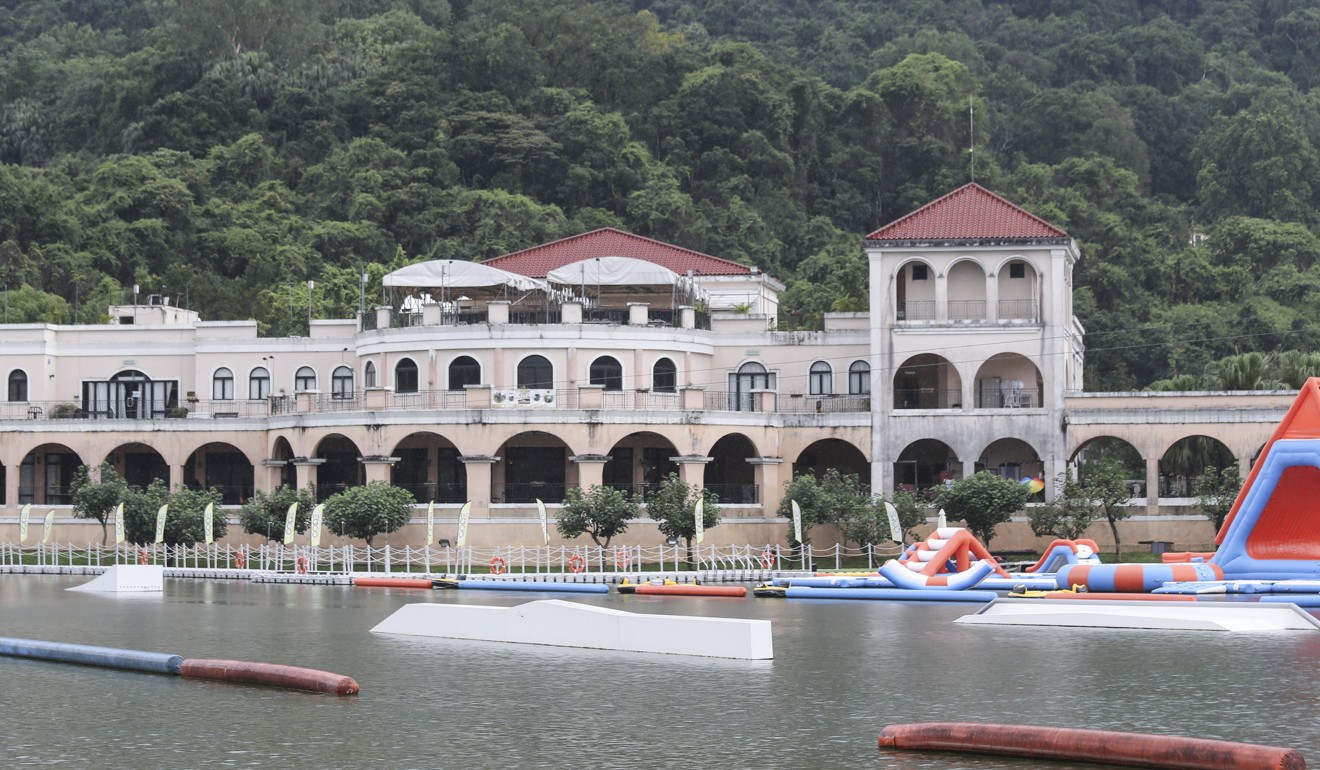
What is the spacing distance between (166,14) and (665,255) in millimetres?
70354

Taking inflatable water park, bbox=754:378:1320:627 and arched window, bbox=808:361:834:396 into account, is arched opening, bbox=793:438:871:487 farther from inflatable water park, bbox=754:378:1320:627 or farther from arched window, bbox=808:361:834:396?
inflatable water park, bbox=754:378:1320:627

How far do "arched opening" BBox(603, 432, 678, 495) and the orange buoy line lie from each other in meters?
43.3

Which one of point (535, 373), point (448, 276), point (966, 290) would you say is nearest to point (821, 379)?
point (966, 290)

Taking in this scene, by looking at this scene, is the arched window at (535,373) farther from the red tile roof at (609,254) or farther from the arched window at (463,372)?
the red tile roof at (609,254)

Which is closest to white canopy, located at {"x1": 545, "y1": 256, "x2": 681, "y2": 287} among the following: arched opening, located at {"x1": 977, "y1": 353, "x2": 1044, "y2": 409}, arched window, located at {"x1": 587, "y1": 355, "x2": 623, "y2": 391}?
arched window, located at {"x1": 587, "y1": 355, "x2": 623, "y2": 391}

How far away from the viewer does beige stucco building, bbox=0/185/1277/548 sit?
64.7m

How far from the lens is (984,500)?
6106cm

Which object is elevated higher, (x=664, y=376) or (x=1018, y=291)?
(x=1018, y=291)

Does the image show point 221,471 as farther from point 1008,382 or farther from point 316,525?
point 1008,382

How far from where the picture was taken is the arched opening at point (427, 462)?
2699 inches

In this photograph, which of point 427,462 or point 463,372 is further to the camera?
point 427,462

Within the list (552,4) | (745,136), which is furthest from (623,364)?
(552,4)

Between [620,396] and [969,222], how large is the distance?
13.9 meters

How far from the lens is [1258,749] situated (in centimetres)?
2211
